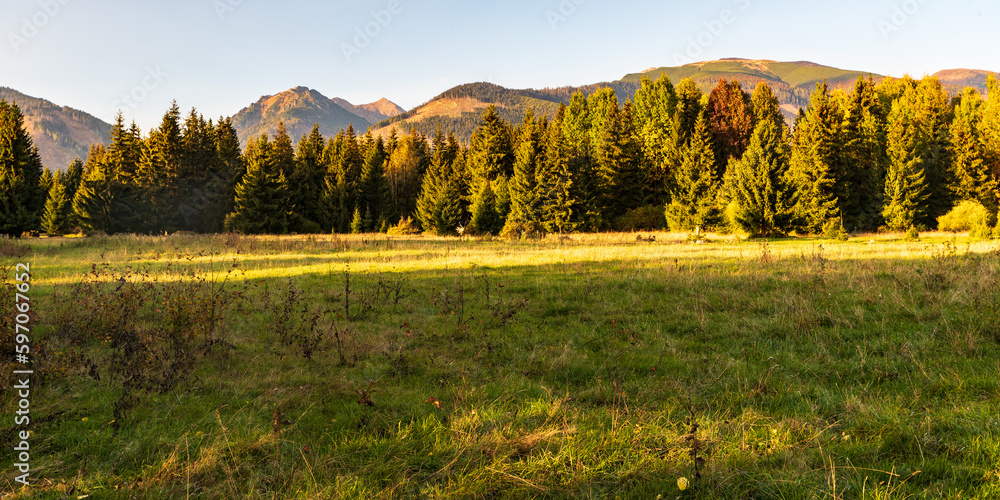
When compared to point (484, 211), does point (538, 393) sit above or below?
below

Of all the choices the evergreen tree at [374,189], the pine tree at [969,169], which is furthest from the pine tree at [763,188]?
the evergreen tree at [374,189]

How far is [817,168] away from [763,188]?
573 centimetres

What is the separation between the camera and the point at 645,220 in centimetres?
4297

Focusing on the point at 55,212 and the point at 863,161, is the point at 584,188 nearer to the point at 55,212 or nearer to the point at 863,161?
the point at 863,161

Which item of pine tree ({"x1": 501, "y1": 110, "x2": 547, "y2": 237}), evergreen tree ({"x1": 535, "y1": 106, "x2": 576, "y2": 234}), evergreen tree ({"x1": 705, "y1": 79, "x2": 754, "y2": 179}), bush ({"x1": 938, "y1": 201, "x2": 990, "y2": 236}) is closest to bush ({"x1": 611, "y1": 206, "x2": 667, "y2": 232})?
evergreen tree ({"x1": 535, "y1": 106, "x2": 576, "y2": 234})

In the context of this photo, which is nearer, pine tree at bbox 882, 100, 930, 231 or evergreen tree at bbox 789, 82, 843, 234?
pine tree at bbox 882, 100, 930, 231

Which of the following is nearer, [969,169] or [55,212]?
[969,169]

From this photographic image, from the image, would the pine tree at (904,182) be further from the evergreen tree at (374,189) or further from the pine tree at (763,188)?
the evergreen tree at (374,189)

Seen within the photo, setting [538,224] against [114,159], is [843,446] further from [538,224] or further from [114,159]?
[114,159]

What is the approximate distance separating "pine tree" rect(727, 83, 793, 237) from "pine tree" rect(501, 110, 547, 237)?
1652cm

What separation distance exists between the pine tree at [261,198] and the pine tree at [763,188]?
142 ft

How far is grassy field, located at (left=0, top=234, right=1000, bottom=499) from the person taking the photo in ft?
9.78

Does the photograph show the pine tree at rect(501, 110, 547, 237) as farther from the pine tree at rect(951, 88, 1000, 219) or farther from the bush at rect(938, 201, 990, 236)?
the pine tree at rect(951, 88, 1000, 219)

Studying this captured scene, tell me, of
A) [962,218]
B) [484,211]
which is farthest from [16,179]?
[962,218]
